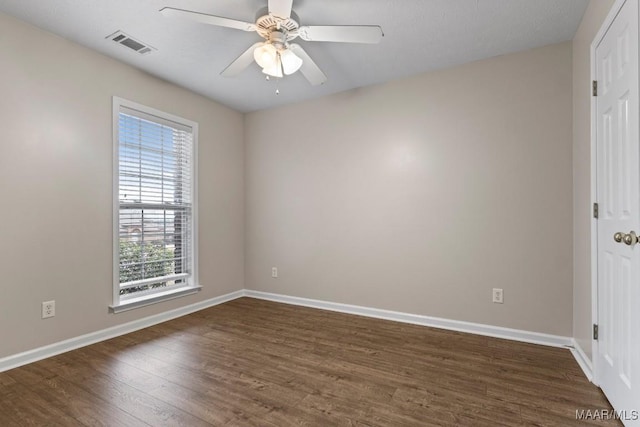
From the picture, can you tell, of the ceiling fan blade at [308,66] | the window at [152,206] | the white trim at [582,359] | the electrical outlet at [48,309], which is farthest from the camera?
the window at [152,206]

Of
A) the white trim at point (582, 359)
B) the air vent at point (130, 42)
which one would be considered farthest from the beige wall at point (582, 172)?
the air vent at point (130, 42)

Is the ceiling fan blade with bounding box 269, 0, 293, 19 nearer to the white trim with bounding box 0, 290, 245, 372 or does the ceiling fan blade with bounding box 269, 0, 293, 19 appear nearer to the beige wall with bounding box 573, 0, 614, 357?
the beige wall with bounding box 573, 0, 614, 357

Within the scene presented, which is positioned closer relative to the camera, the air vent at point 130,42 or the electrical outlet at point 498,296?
the air vent at point 130,42

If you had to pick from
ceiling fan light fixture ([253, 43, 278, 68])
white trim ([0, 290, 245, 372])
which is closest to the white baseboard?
white trim ([0, 290, 245, 372])

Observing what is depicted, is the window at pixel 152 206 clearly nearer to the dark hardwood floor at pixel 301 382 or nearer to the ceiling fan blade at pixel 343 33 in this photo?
the dark hardwood floor at pixel 301 382

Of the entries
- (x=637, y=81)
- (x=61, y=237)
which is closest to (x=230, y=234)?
(x=61, y=237)

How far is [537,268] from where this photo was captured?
2.66m

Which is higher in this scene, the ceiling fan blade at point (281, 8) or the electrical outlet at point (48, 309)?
the ceiling fan blade at point (281, 8)

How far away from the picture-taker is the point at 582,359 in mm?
2244

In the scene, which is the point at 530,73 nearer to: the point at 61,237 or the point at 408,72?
the point at 408,72

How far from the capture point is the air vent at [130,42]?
8.18ft

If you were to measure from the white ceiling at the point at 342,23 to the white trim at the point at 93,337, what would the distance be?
8.06 ft

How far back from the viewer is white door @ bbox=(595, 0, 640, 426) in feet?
4.90

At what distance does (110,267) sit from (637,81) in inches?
151
